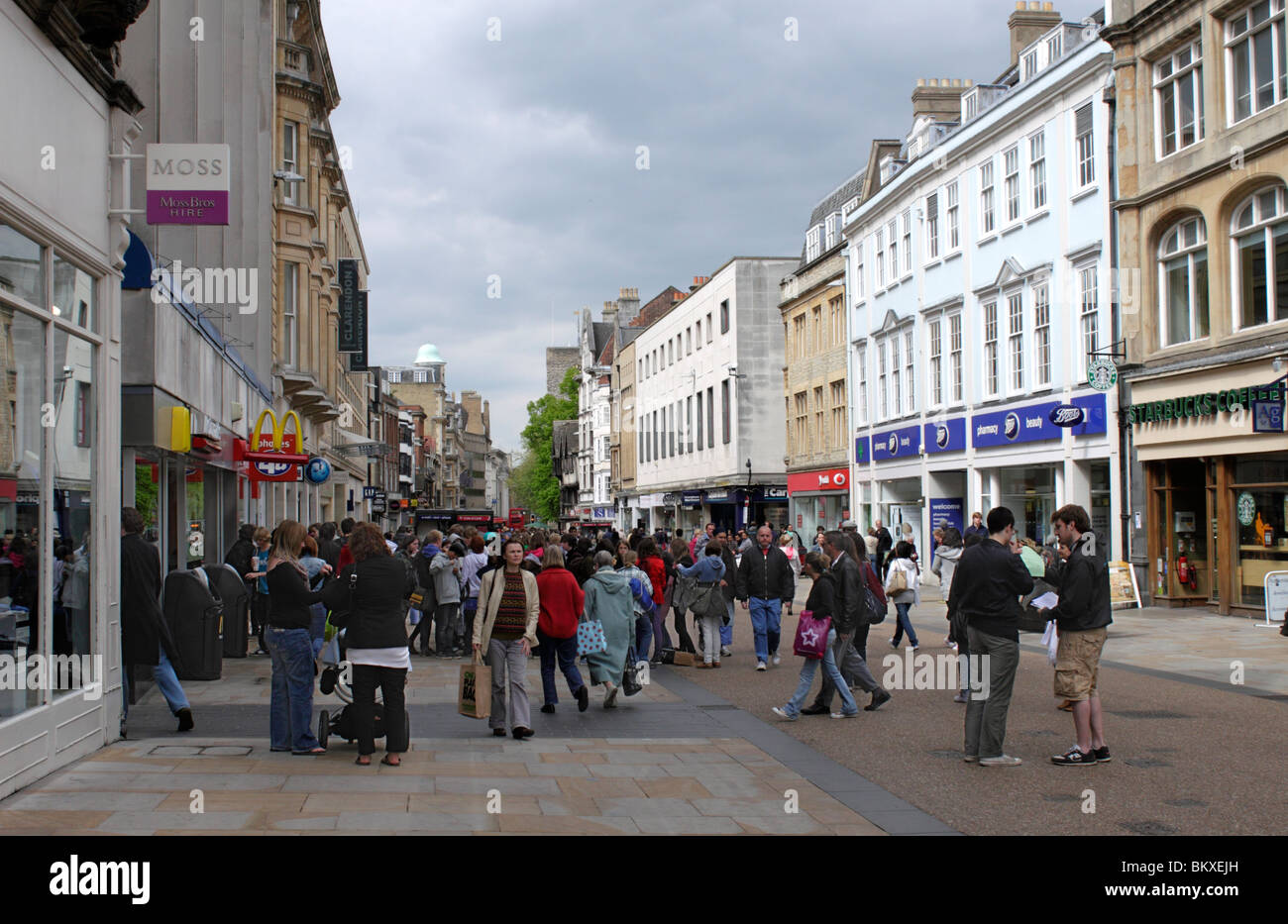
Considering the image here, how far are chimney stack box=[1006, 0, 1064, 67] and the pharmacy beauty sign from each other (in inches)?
1070

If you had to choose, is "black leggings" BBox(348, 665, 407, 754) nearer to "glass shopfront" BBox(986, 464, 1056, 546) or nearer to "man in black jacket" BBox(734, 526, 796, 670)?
"man in black jacket" BBox(734, 526, 796, 670)

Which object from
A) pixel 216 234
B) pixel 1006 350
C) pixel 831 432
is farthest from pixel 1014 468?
pixel 216 234

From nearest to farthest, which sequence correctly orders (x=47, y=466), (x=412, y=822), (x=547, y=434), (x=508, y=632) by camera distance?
(x=412, y=822) < (x=47, y=466) < (x=508, y=632) < (x=547, y=434)

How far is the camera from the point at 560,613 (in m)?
11.5

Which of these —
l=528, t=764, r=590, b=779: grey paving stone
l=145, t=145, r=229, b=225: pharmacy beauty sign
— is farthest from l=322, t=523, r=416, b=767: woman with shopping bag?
l=145, t=145, r=229, b=225: pharmacy beauty sign

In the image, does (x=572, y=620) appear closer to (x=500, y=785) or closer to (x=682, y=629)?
(x=500, y=785)

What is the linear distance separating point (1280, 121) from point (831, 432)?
23.6m

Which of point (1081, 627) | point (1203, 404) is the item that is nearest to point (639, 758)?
point (1081, 627)

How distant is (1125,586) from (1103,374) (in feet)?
13.6

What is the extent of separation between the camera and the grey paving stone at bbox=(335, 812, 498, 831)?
6.86 metres

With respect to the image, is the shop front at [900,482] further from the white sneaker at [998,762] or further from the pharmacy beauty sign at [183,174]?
the pharmacy beauty sign at [183,174]

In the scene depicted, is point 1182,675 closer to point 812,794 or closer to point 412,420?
point 812,794

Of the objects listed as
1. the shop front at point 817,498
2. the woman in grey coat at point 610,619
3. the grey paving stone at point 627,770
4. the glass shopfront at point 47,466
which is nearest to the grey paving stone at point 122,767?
the glass shopfront at point 47,466

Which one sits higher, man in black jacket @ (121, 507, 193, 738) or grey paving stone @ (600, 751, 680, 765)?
man in black jacket @ (121, 507, 193, 738)
